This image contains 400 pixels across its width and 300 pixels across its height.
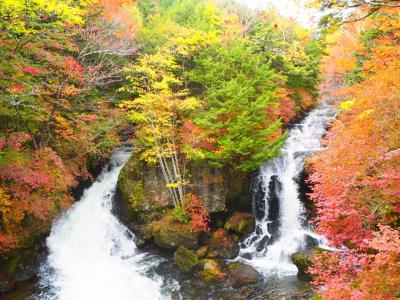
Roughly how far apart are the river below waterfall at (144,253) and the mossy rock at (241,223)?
0.37 meters

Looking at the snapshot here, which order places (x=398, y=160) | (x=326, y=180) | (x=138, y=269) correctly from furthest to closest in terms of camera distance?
(x=138, y=269) → (x=326, y=180) → (x=398, y=160)

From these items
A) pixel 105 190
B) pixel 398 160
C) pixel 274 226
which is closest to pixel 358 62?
pixel 274 226

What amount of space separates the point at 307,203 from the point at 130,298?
977 cm

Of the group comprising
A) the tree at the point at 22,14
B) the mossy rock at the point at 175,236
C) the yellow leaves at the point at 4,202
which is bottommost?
the mossy rock at the point at 175,236

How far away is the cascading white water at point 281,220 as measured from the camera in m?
14.9

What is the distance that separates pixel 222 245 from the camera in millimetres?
15320

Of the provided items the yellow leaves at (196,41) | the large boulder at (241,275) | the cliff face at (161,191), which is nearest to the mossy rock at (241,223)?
the cliff face at (161,191)

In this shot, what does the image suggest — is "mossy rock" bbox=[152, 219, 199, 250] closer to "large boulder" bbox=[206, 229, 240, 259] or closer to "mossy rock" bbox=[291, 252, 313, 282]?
"large boulder" bbox=[206, 229, 240, 259]

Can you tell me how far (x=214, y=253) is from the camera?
15062 millimetres

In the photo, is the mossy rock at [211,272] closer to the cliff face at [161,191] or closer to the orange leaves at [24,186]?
the cliff face at [161,191]

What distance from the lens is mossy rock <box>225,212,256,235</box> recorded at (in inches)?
631

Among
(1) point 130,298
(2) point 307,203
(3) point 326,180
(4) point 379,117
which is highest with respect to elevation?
(4) point 379,117

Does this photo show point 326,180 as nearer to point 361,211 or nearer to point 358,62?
point 361,211

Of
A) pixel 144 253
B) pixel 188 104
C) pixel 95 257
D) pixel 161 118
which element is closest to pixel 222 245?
pixel 144 253
